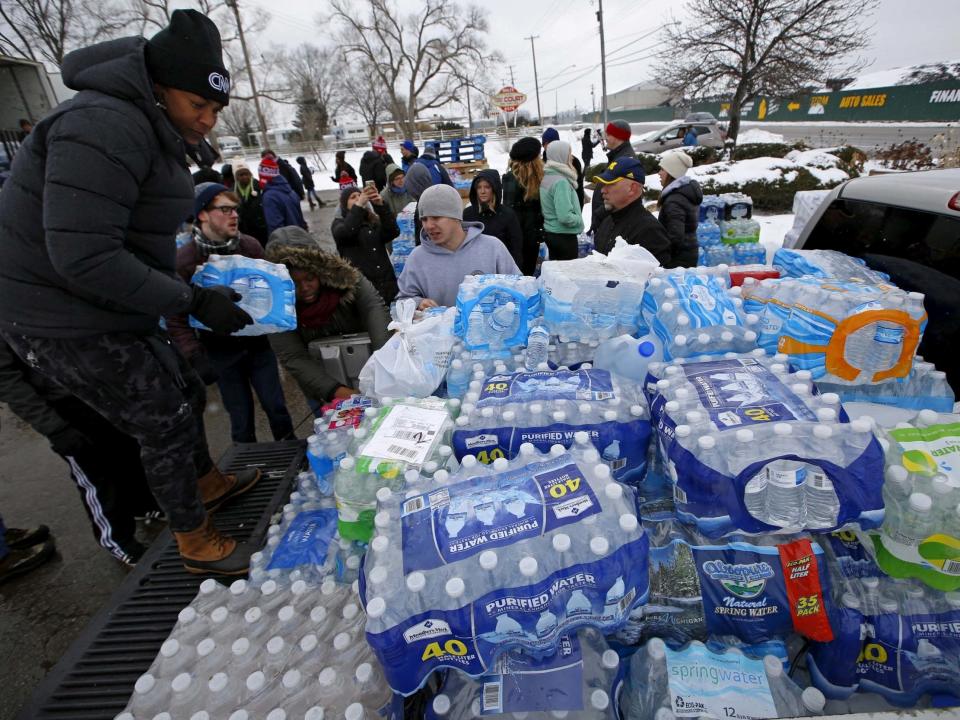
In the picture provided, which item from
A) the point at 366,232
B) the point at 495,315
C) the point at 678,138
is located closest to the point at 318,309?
the point at 495,315

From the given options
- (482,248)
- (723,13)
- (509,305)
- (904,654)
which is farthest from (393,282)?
(723,13)

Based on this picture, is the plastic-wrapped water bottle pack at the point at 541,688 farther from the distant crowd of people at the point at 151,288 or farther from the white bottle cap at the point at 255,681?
the distant crowd of people at the point at 151,288

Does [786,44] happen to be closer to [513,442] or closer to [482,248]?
[482,248]

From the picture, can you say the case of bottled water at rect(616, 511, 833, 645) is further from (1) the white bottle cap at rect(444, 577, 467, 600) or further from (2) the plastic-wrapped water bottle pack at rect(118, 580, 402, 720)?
(2) the plastic-wrapped water bottle pack at rect(118, 580, 402, 720)

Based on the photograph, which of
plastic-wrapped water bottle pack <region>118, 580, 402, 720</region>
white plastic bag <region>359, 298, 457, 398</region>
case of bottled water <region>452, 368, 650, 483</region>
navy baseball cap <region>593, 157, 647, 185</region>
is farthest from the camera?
navy baseball cap <region>593, 157, 647, 185</region>

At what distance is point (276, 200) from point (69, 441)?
14.3 ft

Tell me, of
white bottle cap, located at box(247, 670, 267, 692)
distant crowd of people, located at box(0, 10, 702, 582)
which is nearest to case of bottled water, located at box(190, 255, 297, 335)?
distant crowd of people, located at box(0, 10, 702, 582)

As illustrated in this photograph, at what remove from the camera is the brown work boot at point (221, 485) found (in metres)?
2.45

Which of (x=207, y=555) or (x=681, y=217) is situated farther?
(x=681, y=217)

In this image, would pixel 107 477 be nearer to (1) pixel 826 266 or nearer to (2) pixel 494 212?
(2) pixel 494 212

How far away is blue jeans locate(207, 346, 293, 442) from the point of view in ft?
10.9

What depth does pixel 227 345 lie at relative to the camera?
125 inches

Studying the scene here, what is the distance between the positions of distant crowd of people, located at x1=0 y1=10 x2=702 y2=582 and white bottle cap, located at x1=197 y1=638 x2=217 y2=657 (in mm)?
529

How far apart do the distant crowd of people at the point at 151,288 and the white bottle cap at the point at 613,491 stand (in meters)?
1.70
